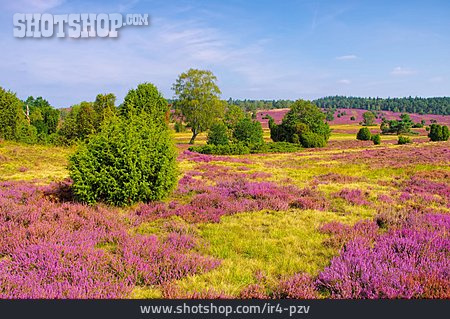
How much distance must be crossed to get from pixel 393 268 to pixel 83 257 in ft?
16.9

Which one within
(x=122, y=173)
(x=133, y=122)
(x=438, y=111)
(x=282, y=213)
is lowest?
(x=282, y=213)

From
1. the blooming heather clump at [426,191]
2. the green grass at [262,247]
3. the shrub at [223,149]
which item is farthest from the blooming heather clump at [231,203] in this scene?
the shrub at [223,149]

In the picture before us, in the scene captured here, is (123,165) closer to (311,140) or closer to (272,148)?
(272,148)

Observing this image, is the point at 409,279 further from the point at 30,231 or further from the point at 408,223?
the point at 30,231

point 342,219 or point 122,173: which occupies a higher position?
point 122,173

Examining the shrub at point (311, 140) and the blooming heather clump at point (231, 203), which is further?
the shrub at point (311, 140)

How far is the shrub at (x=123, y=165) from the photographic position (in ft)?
29.7

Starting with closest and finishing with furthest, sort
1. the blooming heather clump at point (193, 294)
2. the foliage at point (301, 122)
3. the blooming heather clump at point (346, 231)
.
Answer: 1. the blooming heather clump at point (193, 294)
2. the blooming heather clump at point (346, 231)
3. the foliage at point (301, 122)

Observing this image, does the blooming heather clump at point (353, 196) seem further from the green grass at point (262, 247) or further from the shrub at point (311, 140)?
the shrub at point (311, 140)

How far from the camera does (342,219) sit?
8.62m

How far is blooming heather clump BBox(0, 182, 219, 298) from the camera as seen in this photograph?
4.31 meters

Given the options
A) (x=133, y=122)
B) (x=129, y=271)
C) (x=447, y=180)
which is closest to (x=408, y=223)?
(x=129, y=271)

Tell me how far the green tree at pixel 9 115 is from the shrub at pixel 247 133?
1255 inches

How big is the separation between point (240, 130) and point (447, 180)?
38.6m
